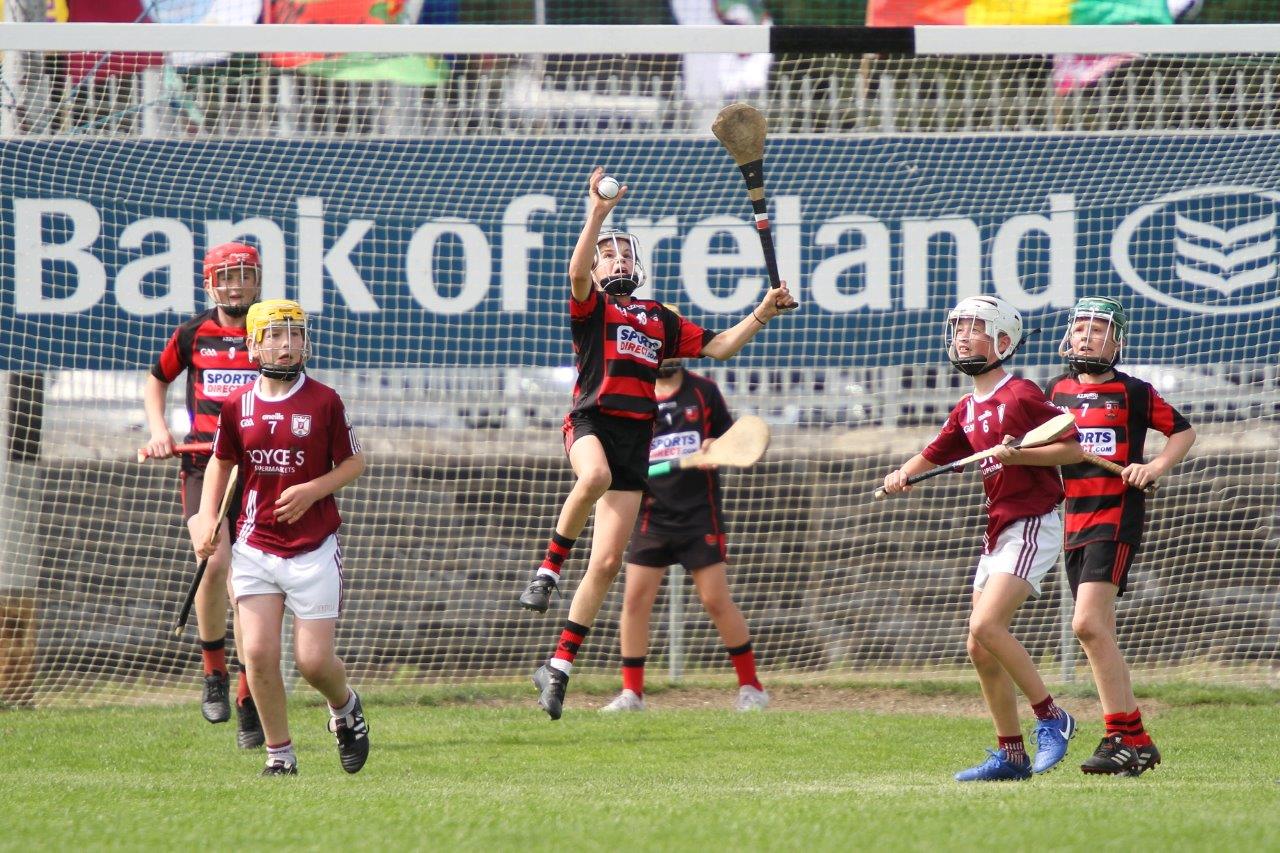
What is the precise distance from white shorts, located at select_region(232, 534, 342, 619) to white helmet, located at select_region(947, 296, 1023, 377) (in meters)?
2.35

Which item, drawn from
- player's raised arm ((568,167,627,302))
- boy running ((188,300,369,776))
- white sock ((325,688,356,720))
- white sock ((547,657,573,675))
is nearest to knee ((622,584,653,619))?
white sock ((547,657,573,675))

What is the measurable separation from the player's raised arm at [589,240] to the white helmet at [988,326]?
130 cm

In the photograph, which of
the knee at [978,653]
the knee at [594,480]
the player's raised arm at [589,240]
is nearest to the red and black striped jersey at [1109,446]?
the knee at [978,653]

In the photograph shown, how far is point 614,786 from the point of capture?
554 cm

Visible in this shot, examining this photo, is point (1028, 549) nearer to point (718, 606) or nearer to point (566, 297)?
A: point (718, 606)

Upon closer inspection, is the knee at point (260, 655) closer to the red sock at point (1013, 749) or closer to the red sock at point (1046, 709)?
the red sock at point (1013, 749)

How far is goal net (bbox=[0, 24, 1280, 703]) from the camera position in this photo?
8.97m

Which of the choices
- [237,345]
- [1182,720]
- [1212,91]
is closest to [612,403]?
[237,345]

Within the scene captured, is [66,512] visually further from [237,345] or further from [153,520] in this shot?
[237,345]

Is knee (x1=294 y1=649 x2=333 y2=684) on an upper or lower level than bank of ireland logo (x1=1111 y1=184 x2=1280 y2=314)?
lower

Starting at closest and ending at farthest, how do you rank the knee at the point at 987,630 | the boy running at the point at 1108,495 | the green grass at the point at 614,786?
the green grass at the point at 614,786 → the knee at the point at 987,630 → the boy running at the point at 1108,495

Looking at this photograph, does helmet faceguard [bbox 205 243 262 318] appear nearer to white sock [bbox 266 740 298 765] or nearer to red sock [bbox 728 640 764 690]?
white sock [bbox 266 740 298 765]

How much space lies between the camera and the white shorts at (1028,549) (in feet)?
18.0

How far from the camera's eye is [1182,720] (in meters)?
7.84
